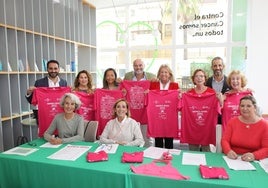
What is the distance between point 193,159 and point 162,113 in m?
1.04

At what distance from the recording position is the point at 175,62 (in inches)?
226

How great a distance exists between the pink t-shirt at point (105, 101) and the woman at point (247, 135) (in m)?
1.55

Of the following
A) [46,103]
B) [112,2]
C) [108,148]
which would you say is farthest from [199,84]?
[112,2]

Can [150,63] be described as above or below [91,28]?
below

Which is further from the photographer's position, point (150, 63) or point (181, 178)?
point (150, 63)

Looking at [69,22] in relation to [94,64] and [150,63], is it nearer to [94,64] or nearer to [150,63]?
[94,64]

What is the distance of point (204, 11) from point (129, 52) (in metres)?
2.03

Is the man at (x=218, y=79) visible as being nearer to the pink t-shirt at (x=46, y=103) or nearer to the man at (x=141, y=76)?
the man at (x=141, y=76)

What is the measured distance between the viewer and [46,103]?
319 centimetres

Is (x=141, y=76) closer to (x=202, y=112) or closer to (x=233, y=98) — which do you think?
(x=202, y=112)

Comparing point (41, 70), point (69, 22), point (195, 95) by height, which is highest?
point (69, 22)

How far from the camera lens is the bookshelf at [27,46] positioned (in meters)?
3.83

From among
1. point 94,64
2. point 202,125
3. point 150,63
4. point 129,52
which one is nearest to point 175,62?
point 150,63

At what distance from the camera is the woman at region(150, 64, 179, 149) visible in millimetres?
3262
